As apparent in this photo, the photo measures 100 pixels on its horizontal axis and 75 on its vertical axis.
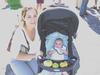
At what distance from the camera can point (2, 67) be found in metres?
1.95

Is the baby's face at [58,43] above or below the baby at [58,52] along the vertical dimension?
above

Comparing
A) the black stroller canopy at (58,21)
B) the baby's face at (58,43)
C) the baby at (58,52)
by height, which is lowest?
the baby at (58,52)

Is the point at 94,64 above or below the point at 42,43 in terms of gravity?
below

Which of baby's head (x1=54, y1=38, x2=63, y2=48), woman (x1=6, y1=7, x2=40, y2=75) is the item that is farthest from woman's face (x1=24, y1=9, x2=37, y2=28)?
baby's head (x1=54, y1=38, x2=63, y2=48)

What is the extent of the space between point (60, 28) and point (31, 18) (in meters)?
0.16

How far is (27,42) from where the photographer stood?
1.94 metres

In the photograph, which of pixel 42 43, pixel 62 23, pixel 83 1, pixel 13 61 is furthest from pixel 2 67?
pixel 83 1

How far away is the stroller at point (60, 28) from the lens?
1.92 meters

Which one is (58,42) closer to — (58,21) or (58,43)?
(58,43)

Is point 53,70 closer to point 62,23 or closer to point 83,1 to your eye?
point 62,23

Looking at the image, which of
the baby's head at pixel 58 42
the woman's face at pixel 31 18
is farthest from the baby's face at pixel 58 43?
the woman's face at pixel 31 18

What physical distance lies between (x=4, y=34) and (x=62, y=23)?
0.30 m

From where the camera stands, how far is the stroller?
6.31 ft

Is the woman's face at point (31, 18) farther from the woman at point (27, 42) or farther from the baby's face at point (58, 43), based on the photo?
the baby's face at point (58, 43)
